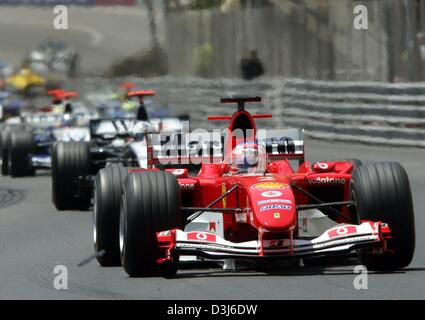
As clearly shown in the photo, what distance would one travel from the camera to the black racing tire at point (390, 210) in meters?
10.1

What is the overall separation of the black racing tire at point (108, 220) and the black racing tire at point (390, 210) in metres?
2.00

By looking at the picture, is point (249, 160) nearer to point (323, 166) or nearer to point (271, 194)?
point (323, 166)

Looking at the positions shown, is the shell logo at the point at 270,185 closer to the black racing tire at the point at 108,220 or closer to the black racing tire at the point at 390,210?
the black racing tire at the point at 390,210

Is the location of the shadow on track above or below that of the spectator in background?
below

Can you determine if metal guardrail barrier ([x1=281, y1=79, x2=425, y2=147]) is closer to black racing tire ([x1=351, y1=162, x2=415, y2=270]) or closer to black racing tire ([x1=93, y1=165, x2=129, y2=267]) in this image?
black racing tire ([x1=93, y1=165, x2=129, y2=267])

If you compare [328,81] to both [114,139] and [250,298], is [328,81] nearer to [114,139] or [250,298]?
[114,139]

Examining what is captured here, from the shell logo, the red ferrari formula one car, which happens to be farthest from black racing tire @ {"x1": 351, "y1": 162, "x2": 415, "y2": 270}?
the shell logo

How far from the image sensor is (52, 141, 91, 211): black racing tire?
53.5 ft

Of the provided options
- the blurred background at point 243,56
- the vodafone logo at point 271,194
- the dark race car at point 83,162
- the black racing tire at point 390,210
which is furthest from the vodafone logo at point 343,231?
the blurred background at point 243,56

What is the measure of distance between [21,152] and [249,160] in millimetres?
11137

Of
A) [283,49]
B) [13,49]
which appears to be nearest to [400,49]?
[283,49]

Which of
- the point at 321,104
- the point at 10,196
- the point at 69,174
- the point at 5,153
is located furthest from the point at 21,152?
the point at 321,104

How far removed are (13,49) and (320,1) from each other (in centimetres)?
746

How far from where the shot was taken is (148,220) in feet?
32.6
